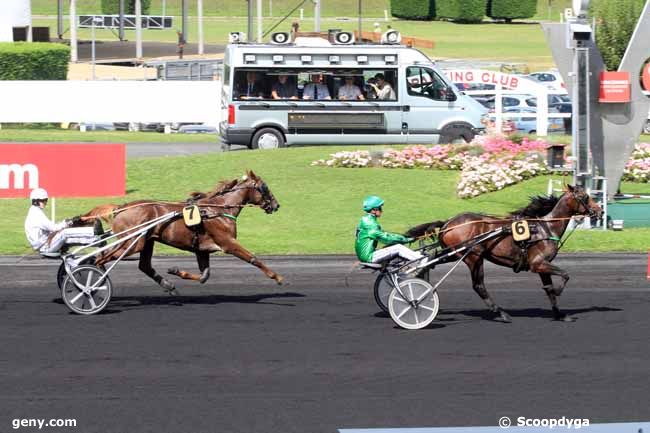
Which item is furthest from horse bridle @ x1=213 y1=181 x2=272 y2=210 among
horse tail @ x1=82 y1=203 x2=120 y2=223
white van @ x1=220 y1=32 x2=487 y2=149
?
white van @ x1=220 y1=32 x2=487 y2=149

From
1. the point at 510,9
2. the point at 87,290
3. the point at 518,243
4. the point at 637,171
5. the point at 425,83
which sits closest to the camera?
the point at 518,243

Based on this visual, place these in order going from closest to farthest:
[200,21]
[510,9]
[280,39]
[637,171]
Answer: [637,171] → [280,39] → [200,21] → [510,9]

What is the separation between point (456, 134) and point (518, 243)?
15291 mm

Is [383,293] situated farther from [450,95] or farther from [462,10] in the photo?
[462,10]

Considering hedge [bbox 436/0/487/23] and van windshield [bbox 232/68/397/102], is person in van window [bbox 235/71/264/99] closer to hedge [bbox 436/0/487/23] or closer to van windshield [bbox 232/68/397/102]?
van windshield [bbox 232/68/397/102]

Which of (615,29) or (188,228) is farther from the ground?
(615,29)

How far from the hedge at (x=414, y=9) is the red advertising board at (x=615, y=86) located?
8007cm

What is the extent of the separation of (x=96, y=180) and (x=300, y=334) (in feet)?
33.4

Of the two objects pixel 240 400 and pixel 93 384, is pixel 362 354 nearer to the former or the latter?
pixel 240 400

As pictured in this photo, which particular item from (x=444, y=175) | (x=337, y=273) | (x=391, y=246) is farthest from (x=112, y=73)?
(x=391, y=246)

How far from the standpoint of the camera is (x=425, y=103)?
26.8m

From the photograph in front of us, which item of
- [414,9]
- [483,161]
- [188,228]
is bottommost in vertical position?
[483,161]

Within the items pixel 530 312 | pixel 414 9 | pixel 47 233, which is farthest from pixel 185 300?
pixel 414 9

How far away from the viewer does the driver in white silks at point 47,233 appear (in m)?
12.6
